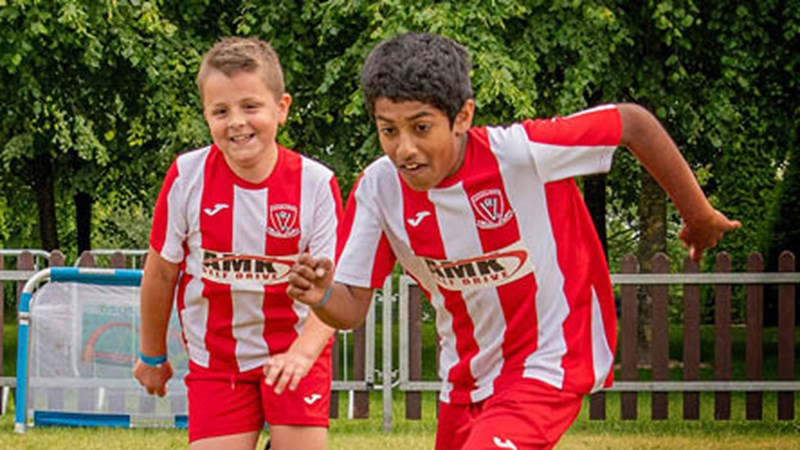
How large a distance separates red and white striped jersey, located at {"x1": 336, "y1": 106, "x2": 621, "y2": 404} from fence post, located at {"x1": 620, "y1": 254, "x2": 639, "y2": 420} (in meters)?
7.38

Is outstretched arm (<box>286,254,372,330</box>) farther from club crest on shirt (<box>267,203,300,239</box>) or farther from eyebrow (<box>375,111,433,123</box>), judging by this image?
club crest on shirt (<box>267,203,300,239</box>)

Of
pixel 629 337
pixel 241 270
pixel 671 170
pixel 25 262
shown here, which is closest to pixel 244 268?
pixel 241 270

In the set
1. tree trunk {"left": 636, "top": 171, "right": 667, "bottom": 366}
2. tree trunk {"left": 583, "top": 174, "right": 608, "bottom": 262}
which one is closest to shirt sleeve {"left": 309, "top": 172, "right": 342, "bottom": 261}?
tree trunk {"left": 636, "top": 171, "right": 667, "bottom": 366}

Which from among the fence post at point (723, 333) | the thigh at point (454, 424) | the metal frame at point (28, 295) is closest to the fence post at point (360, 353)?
the metal frame at point (28, 295)

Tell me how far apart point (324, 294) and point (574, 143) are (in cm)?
89

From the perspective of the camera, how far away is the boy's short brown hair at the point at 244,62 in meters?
4.41

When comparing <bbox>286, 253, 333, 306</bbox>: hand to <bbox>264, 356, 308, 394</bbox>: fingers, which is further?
<bbox>264, 356, 308, 394</bbox>: fingers

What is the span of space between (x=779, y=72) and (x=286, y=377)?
497 inches

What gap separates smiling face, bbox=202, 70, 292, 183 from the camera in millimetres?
4395

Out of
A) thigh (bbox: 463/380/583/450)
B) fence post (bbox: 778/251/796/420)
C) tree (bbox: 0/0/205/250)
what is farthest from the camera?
tree (bbox: 0/0/205/250)

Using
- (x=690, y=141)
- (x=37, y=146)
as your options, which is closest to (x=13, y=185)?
(x=37, y=146)

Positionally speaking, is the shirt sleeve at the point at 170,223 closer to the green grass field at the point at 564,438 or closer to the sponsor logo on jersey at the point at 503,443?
the sponsor logo on jersey at the point at 503,443

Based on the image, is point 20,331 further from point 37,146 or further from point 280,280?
point 37,146

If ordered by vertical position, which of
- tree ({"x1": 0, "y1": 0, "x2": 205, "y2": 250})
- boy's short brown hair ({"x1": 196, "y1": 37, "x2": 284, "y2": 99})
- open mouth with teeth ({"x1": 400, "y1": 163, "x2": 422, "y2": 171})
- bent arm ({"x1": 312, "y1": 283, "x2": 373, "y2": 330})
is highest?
tree ({"x1": 0, "y1": 0, "x2": 205, "y2": 250})
